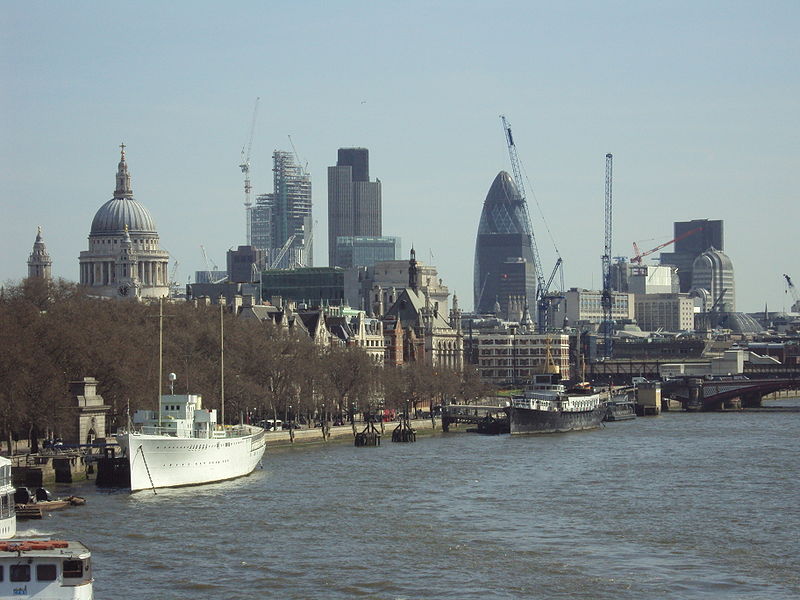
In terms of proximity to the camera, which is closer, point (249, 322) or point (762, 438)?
point (762, 438)

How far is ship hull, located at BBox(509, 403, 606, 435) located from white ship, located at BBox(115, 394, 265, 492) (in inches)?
1937

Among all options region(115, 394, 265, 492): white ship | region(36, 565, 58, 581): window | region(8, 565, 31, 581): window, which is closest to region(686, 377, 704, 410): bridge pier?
region(115, 394, 265, 492): white ship

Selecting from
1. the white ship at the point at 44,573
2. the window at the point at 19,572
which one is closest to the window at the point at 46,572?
the white ship at the point at 44,573

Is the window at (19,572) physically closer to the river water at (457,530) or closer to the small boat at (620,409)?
Result: the river water at (457,530)

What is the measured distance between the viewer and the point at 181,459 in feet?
300

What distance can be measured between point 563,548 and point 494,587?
870 cm

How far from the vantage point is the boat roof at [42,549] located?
48531 mm

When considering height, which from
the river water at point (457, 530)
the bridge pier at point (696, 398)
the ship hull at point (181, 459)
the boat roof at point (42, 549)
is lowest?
the river water at point (457, 530)

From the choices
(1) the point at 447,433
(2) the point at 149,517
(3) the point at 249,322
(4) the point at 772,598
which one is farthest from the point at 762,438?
(4) the point at 772,598

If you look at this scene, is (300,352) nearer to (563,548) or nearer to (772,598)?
(563,548)

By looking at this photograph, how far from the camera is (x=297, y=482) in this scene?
93.3m

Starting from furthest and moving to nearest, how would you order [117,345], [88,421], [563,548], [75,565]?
[117,345], [88,421], [563,548], [75,565]

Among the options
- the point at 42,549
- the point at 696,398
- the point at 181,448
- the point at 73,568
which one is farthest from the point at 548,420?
the point at 73,568

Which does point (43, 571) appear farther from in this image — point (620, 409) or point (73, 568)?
point (620, 409)
